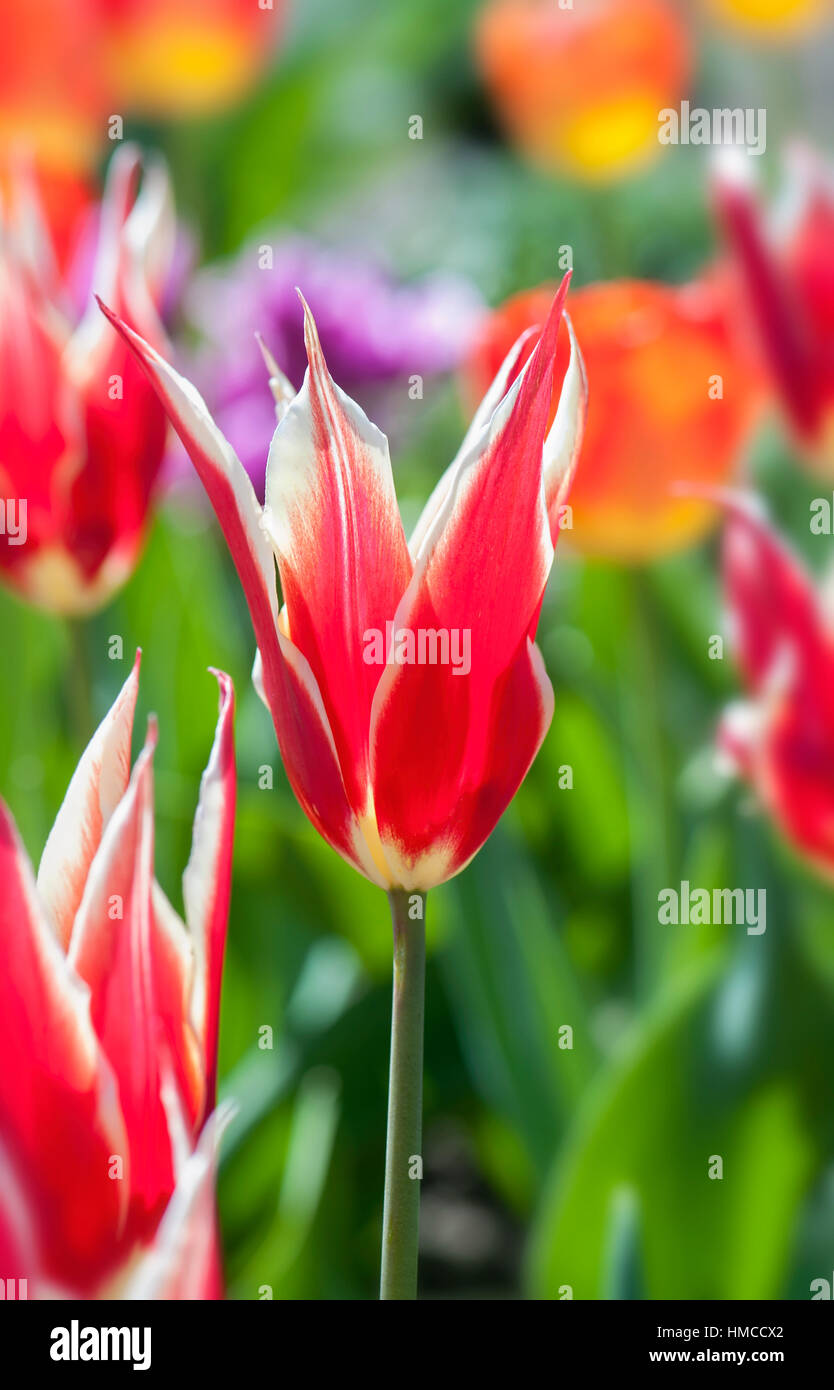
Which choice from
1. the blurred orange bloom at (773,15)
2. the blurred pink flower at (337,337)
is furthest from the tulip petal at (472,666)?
the blurred orange bloom at (773,15)

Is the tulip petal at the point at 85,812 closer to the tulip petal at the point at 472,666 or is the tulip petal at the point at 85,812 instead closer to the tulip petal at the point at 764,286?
the tulip petal at the point at 472,666

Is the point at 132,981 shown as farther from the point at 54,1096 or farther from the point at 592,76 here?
the point at 592,76

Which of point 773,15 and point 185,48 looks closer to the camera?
point 185,48

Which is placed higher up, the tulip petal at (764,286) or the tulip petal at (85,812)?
the tulip petal at (764,286)

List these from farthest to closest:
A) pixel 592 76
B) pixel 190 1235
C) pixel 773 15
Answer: pixel 773 15, pixel 592 76, pixel 190 1235

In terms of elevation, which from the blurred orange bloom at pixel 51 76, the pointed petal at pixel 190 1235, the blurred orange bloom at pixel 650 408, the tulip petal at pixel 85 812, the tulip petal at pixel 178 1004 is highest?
the blurred orange bloom at pixel 51 76

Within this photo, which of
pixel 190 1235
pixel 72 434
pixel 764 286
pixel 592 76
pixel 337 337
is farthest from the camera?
pixel 592 76

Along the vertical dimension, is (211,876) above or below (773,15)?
below

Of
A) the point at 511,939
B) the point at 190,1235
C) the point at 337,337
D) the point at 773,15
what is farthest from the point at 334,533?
the point at 773,15

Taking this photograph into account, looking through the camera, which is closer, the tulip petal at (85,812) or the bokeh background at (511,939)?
the tulip petal at (85,812)
